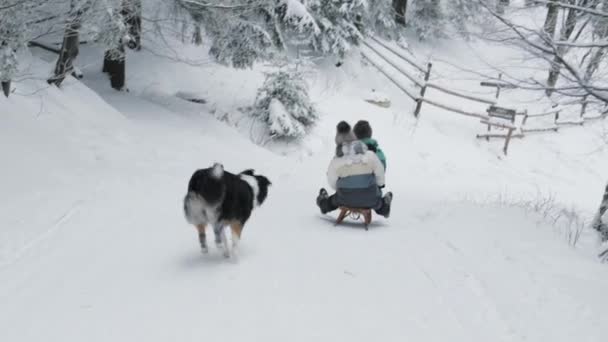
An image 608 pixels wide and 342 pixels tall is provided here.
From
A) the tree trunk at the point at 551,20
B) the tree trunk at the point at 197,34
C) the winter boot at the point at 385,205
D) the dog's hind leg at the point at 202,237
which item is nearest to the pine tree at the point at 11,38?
the dog's hind leg at the point at 202,237

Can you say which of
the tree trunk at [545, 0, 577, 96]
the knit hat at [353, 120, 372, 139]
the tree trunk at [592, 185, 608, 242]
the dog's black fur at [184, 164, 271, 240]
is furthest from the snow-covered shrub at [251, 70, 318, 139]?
the tree trunk at [545, 0, 577, 96]

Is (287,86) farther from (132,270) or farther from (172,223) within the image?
(132,270)

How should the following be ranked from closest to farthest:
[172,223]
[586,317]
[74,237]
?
[586,317]
[74,237]
[172,223]

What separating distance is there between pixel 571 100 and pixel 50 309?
4.96 meters

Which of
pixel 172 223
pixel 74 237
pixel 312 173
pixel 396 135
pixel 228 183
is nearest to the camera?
pixel 228 183

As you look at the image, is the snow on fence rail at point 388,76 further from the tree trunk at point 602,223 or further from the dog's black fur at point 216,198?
the dog's black fur at point 216,198

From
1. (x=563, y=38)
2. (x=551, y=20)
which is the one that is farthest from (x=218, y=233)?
(x=551, y=20)

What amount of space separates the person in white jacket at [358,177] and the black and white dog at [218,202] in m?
1.82

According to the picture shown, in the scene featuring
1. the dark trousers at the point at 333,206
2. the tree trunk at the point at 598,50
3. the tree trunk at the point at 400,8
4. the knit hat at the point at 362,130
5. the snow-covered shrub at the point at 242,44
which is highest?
the tree trunk at the point at 400,8

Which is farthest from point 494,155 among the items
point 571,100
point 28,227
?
point 28,227

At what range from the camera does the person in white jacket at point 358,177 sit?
629 centimetres

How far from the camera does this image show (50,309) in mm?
3746

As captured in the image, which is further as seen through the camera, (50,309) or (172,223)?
(172,223)

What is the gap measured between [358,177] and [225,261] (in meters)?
2.29
